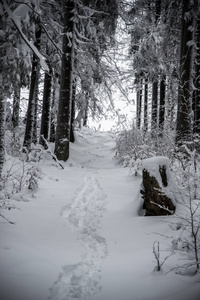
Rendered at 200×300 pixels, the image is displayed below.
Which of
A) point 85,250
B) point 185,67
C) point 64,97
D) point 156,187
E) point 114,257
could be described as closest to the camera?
point 114,257

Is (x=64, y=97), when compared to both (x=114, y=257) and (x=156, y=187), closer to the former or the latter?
(x=156, y=187)

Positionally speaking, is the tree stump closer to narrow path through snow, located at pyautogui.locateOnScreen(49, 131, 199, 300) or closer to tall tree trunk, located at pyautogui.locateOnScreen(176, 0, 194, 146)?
narrow path through snow, located at pyautogui.locateOnScreen(49, 131, 199, 300)

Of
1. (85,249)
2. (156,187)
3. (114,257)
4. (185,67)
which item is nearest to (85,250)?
(85,249)

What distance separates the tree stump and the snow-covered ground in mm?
206

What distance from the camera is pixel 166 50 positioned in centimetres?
830

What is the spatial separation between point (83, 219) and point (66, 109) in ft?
16.7

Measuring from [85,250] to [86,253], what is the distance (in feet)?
0.20

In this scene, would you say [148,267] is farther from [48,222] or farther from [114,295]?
[48,222]

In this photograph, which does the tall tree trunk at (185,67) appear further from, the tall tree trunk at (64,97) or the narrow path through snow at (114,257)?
→ the tall tree trunk at (64,97)

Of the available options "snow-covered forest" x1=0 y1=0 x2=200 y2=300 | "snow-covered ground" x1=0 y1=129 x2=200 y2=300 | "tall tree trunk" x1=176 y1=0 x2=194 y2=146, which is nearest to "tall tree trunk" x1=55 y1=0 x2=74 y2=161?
"snow-covered forest" x1=0 y1=0 x2=200 y2=300

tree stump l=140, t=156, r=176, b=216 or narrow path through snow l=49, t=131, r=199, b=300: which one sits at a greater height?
tree stump l=140, t=156, r=176, b=216

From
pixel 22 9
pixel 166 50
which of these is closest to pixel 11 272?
pixel 22 9

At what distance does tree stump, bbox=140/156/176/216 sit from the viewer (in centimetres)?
310

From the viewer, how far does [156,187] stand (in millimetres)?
3156
